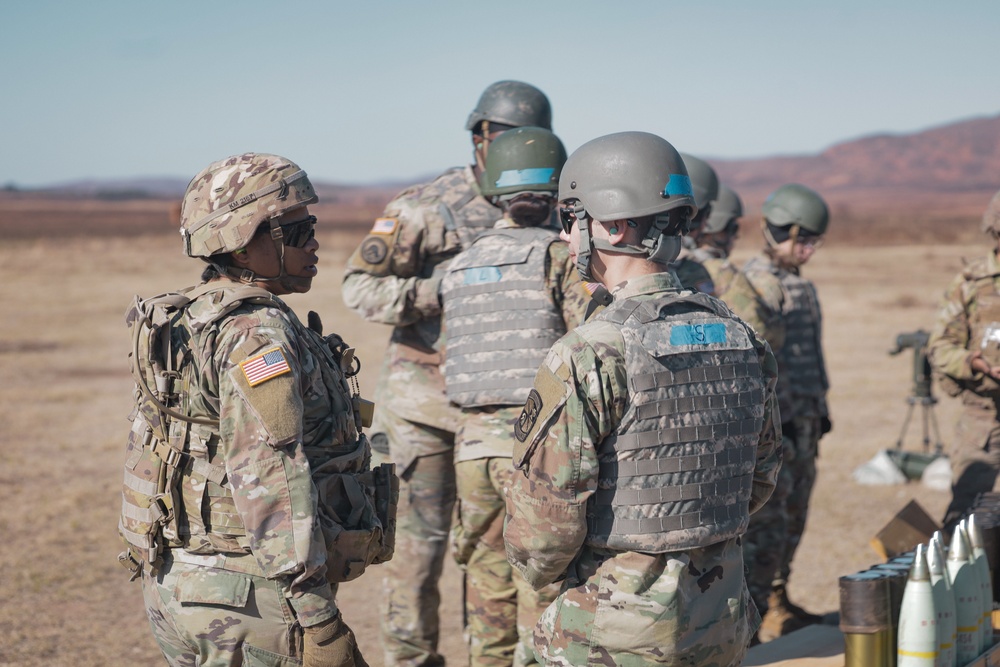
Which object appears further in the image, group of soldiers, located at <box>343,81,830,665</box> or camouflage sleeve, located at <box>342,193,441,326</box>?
camouflage sleeve, located at <box>342,193,441,326</box>

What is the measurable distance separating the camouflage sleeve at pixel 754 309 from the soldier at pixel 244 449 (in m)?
2.96

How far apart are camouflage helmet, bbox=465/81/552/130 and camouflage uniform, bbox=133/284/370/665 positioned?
252cm

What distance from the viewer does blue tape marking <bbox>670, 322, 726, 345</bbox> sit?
2789 mm

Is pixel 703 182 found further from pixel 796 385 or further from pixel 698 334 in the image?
pixel 698 334

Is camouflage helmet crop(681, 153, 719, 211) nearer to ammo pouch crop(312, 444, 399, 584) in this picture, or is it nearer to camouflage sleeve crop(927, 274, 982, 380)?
camouflage sleeve crop(927, 274, 982, 380)

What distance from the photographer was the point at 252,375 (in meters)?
2.79

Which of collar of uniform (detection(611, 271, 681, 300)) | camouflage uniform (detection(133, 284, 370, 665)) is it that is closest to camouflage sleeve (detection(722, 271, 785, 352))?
collar of uniform (detection(611, 271, 681, 300))

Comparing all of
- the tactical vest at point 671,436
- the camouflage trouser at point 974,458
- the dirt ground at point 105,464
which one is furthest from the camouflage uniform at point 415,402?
the camouflage trouser at point 974,458

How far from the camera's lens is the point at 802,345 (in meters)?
6.21

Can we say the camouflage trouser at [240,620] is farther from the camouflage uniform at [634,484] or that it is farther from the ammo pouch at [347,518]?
the camouflage uniform at [634,484]

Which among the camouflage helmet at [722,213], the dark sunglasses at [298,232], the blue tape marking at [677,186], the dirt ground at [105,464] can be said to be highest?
the blue tape marking at [677,186]

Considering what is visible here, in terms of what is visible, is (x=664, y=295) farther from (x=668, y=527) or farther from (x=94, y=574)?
(x=94, y=574)

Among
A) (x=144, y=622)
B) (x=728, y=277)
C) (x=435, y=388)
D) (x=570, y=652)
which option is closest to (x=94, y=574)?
(x=144, y=622)

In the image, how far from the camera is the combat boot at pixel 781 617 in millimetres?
6090
